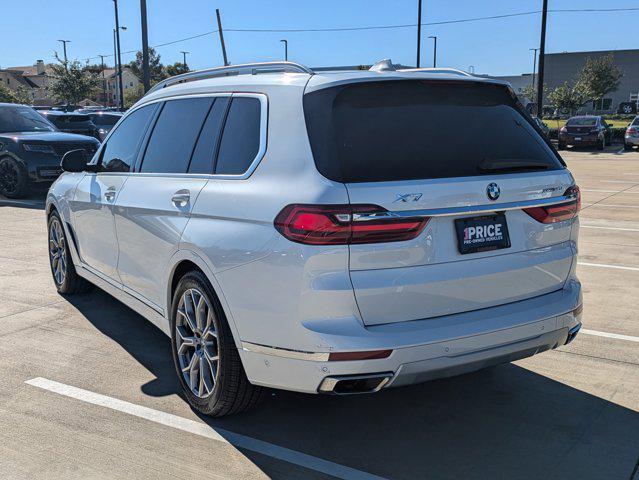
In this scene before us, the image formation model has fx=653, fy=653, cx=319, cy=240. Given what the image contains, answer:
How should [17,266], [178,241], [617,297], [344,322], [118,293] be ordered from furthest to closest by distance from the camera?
[17,266], [617,297], [118,293], [178,241], [344,322]

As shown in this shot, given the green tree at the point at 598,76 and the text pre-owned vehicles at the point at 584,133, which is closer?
the text pre-owned vehicles at the point at 584,133

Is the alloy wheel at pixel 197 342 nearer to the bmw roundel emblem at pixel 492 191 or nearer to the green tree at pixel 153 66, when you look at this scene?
the bmw roundel emblem at pixel 492 191

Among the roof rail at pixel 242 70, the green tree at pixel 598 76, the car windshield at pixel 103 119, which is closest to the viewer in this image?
the roof rail at pixel 242 70

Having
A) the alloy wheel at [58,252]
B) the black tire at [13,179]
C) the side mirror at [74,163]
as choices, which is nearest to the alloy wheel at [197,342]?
the side mirror at [74,163]

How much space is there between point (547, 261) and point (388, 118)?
1.14 meters

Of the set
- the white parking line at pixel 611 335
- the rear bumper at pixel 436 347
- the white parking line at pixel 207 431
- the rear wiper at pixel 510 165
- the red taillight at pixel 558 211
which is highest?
the rear wiper at pixel 510 165

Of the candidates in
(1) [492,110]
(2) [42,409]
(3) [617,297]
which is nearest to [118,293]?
(2) [42,409]

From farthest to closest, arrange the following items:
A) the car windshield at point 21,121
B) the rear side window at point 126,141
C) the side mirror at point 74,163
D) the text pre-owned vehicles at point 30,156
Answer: the car windshield at point 21,121
the text pre-owned vehicles at point 30,156
the side mirror at point 74,163
the rear side window at point 126,141

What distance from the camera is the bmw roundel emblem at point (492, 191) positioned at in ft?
10.2

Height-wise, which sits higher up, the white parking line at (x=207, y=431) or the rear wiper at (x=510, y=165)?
the rear wiper at (x=510, y=165)

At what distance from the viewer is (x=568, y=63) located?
247ft

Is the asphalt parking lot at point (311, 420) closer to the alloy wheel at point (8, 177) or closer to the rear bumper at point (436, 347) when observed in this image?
the rear bumper at point (436, 347)

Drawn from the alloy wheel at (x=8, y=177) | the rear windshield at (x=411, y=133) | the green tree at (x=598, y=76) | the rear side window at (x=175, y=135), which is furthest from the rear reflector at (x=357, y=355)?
the green tree at (x=598, y=76)

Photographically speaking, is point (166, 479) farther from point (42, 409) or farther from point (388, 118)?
point (388, 118)
